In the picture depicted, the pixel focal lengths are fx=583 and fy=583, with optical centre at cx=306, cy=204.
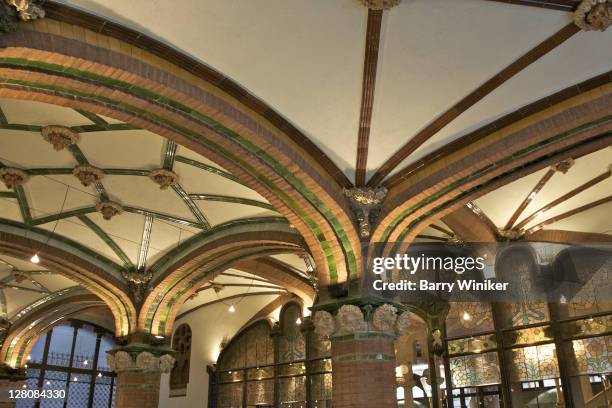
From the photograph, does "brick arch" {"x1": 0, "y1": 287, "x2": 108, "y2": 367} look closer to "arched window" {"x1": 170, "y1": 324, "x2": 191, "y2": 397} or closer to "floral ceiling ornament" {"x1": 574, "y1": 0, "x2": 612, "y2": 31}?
"arched window" {"x1": 170, "y1": 324, "x2": 191, "y2": 397}

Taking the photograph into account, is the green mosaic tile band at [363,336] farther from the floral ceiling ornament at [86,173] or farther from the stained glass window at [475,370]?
the floral ceiling ornament at [86,173]

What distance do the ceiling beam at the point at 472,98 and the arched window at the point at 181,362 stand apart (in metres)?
11.3

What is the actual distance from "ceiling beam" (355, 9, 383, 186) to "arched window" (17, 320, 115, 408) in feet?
43.9

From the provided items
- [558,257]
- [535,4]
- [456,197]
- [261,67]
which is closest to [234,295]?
[558,257]

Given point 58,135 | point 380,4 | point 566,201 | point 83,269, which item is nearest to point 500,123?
point 380,4

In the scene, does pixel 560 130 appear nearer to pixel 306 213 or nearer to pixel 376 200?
pixel 376 200

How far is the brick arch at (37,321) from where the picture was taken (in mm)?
16297

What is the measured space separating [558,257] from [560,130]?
521cm

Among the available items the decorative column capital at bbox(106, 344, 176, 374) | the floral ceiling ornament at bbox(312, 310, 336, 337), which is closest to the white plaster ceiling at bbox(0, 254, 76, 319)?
the decorative column capital at bbox(106, 344, 176, 374)

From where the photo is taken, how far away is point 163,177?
9359 millimetres

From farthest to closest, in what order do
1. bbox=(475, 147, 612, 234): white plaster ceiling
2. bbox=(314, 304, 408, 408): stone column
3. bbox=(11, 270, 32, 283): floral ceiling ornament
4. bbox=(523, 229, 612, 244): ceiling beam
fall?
bbox=(11, 270, 32, 283): floral ceiling ornament
bbox=(523, 229, 612, 244): ceiling beam
bbox=(475, 147, 612, 234): white plaster ceiling
bbox=(314, 304, 408, 408): stone column

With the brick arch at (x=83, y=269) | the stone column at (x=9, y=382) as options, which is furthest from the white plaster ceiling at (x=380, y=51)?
the stone column at (x=9, y=382)

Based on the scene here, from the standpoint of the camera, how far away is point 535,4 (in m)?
5.47

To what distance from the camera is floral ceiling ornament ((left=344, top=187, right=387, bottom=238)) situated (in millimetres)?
8211
